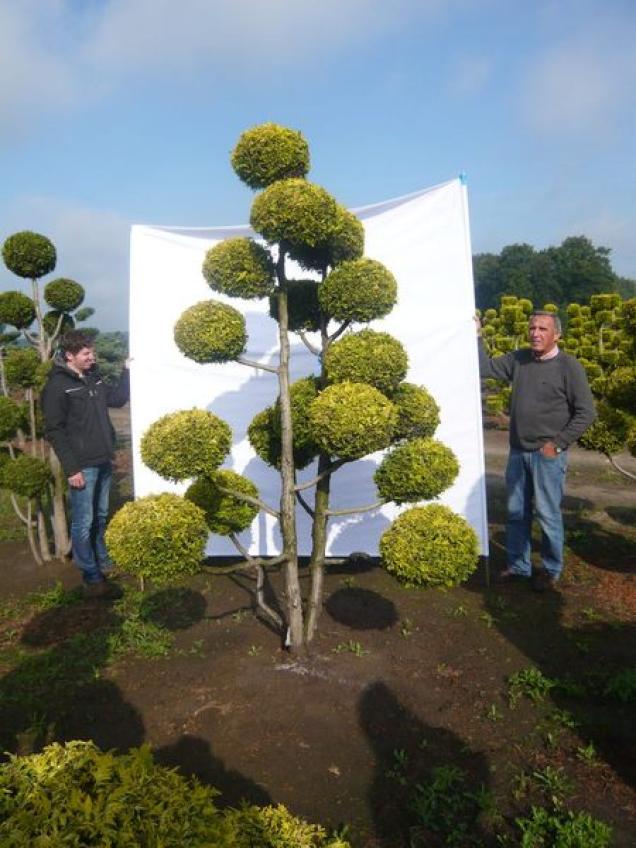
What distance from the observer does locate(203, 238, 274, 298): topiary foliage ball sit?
14.6ft

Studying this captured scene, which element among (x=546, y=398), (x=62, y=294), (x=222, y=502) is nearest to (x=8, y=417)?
(x=62, y=294)

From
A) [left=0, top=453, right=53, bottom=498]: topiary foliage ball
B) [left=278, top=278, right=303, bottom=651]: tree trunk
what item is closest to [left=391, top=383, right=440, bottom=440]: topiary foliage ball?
[left=278, top=278, right=303, bottom=651]: tree trunk

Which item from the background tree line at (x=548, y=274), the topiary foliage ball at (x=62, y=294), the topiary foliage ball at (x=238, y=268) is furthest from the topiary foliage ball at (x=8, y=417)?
the background tree line at (x=548, y=274)

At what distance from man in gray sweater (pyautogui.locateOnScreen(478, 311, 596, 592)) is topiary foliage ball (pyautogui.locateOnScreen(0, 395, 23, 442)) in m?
5.32

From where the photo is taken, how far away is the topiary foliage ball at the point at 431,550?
4164mm

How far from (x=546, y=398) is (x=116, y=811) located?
521 cm

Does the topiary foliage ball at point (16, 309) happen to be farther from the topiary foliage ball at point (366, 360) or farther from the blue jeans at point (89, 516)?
the topiary foliage ball at point (366, 360)

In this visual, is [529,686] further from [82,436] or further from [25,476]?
[25,476]

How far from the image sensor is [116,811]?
1956 millimetres

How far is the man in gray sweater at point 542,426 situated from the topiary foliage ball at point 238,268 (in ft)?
8.96

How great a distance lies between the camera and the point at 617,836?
3188 millimetres

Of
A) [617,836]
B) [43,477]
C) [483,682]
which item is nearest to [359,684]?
[483,682]

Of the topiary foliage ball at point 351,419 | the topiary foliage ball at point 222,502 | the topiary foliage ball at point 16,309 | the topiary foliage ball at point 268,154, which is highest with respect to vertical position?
the topiary foliage ball at point 268,154

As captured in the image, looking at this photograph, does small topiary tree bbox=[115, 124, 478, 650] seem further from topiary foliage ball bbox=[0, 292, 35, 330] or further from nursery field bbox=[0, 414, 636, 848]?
topiary foliage ball bbox=[0, 292, 35, 330]
